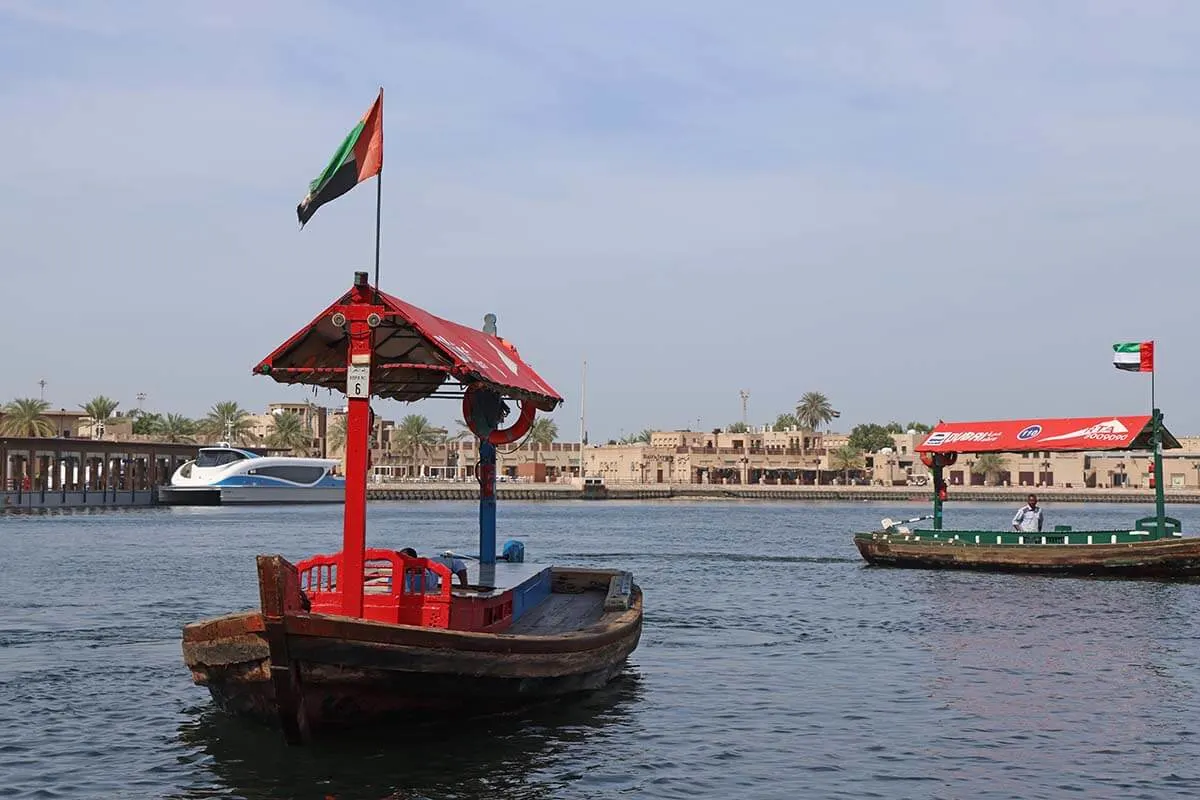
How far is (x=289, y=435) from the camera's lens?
14262cm

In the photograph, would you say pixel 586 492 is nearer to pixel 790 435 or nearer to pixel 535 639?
pixel 790 435

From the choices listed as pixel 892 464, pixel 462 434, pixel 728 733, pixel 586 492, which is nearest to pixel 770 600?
pixel 728 733

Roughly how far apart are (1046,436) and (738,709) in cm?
2548

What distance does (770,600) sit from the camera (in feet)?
109

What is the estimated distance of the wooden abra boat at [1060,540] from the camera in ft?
→ 119

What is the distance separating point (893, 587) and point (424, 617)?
961 inches

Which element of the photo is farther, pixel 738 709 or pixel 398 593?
pixel 738 709

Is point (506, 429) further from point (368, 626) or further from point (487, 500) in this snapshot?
point (368, 626)

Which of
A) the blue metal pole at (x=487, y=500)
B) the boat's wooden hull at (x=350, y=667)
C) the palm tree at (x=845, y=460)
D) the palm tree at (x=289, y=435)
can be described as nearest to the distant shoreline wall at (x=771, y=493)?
the palm tree at (x=289, y=435)

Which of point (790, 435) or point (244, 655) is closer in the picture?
point (244, 655)

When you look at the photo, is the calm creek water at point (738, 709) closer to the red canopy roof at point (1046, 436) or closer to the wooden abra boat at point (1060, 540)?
the wooden abra boat at point (1060, 540)

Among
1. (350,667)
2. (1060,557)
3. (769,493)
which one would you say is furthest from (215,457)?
(350,667)

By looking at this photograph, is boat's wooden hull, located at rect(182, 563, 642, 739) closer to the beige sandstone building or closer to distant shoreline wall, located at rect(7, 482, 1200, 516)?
distant shoreline wall, located at rect(7, 482, 1200, 516)

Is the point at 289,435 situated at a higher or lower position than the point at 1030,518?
higher
